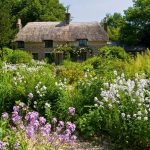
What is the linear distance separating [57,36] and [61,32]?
81 cm

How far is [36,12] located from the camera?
196ft

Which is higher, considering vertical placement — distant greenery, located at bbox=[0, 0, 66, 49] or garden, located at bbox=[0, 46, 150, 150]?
distant greenery, located at bbox=[0, 0, 66, 49]

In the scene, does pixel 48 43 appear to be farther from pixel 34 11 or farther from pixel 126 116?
pixel 126 116

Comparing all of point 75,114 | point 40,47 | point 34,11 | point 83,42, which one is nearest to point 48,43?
point 40,47

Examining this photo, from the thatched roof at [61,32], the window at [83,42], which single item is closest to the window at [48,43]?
the thatched roof at [61,32]

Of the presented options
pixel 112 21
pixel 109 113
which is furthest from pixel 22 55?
pixel 112 21

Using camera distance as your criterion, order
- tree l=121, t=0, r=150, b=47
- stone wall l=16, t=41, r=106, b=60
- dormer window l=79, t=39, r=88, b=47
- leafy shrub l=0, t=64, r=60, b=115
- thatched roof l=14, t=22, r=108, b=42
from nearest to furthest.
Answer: leafy shrub l=0, t=64, r=60, b=115, thatched roof l=14, t=22, r=108, b=42, dormer window l=79, t=39, r=88, b=47, stone wall l=16, t=41, r=106, b=60, tree l=121, t=0, r=150, b=47

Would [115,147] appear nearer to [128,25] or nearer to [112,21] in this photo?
[128,25]

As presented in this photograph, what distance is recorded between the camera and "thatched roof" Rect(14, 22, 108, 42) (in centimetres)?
4925

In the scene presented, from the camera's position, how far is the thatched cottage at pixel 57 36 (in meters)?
49.2

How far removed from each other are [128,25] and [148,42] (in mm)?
4207

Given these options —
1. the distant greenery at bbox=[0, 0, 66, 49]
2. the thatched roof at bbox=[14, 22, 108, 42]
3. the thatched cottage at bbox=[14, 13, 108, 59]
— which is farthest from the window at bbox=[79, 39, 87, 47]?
the distant greenery at bbox=[0, 0, 66, 49]

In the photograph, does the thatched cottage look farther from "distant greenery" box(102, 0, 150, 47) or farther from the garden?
the garden

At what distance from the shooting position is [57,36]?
1944 inches
